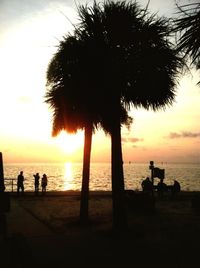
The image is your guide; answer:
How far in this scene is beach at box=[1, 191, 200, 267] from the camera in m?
7.77

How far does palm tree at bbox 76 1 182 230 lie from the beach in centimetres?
191

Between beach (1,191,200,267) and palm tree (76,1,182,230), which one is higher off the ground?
palm tree (76,1,182,230)

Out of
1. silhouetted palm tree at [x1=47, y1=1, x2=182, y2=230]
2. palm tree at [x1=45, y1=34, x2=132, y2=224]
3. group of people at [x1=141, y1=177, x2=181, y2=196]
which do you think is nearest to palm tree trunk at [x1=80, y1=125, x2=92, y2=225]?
palm tree at [x1=45, y1=34, x2=132, y2=224]

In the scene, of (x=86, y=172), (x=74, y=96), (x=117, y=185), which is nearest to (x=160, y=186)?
(x=86, y=172)

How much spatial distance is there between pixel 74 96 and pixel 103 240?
497 centimetres

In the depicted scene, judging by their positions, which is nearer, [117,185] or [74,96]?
[117,185]

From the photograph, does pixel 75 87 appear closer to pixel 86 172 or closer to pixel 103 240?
pixel 86 172

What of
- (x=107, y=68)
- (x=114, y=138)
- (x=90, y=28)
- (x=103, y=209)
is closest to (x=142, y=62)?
(x=107, y=68)

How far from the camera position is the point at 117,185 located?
11.1m

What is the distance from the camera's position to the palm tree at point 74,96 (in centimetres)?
1084

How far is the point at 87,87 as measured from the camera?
11.3 metres

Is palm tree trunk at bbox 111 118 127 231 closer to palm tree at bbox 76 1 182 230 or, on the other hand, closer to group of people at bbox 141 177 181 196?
palm tree at bbox 76 1 182 230

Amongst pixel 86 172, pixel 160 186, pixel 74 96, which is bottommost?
pixel 160 186

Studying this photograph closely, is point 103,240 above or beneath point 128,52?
beneath
